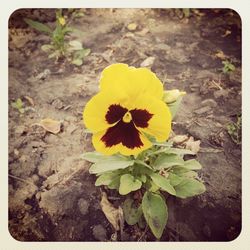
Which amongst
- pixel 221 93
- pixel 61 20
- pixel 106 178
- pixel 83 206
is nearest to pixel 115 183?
pixel 106 178

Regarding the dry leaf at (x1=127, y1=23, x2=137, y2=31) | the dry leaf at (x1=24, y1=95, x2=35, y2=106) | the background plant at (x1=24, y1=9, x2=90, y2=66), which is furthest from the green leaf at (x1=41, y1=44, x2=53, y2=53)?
the dry leaf at (x1=127, y1=23, x2=137, y2=31)

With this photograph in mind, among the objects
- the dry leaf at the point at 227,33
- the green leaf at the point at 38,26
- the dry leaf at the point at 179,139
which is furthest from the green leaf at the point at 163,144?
the green leaf at the point at 38,26

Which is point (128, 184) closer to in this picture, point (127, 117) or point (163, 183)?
point (163, 183)

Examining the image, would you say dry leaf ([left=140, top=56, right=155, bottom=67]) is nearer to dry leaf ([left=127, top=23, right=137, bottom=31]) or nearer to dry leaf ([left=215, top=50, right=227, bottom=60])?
dry leaf ([left=127, top=23, right=137, bottom=31])

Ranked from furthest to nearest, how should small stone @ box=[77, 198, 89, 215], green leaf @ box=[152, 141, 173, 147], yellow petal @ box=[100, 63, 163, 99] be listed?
small stone @ box=[77, 198, 89, 215] → green leaf @ box=[152, 141, 173, 147] → yellow petal @ box=[100, 63, 163, 99]

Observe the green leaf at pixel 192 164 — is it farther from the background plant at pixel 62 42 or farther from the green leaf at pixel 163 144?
the background plant at pixel 62 42
